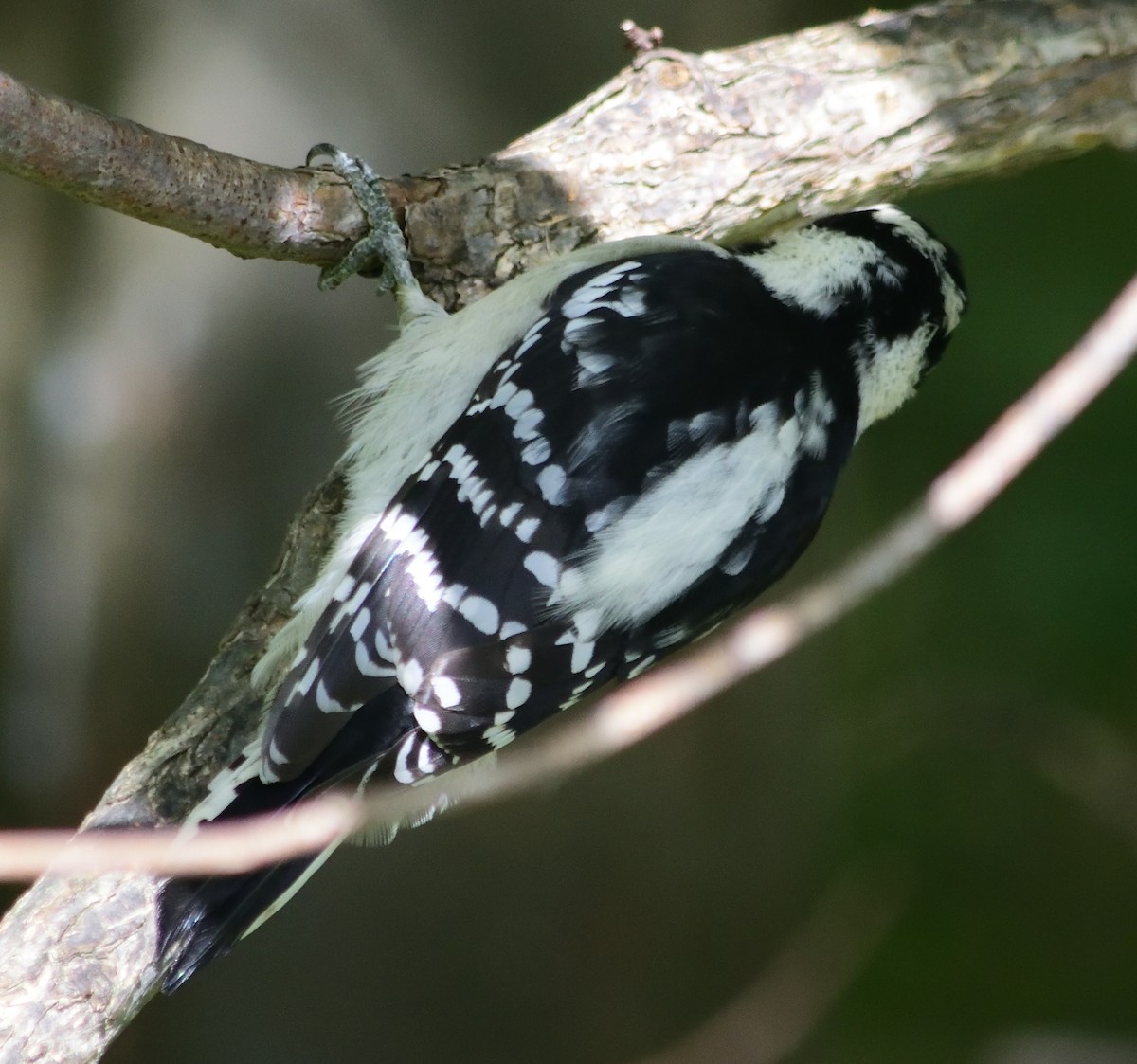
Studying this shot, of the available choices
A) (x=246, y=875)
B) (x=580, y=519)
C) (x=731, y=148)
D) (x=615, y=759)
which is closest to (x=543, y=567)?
(x=580, y=519)

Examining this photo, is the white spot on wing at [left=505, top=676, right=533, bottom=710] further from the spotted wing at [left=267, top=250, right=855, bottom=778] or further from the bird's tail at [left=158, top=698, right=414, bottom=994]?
the bird's tail at [left=158, top=698, right=414, bottom=994]

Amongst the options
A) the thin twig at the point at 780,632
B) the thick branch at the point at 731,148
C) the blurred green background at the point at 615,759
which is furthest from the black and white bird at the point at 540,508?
the blurred green background at the point at 615,759

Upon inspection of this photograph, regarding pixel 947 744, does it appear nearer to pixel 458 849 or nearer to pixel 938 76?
pixel 458 849

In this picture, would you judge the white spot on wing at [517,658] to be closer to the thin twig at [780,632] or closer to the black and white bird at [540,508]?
the black and white bird at [540,508]

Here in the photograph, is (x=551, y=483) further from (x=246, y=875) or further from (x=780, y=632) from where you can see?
(x=780, y=632)

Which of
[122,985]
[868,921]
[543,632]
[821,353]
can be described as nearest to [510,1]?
[821,353]
